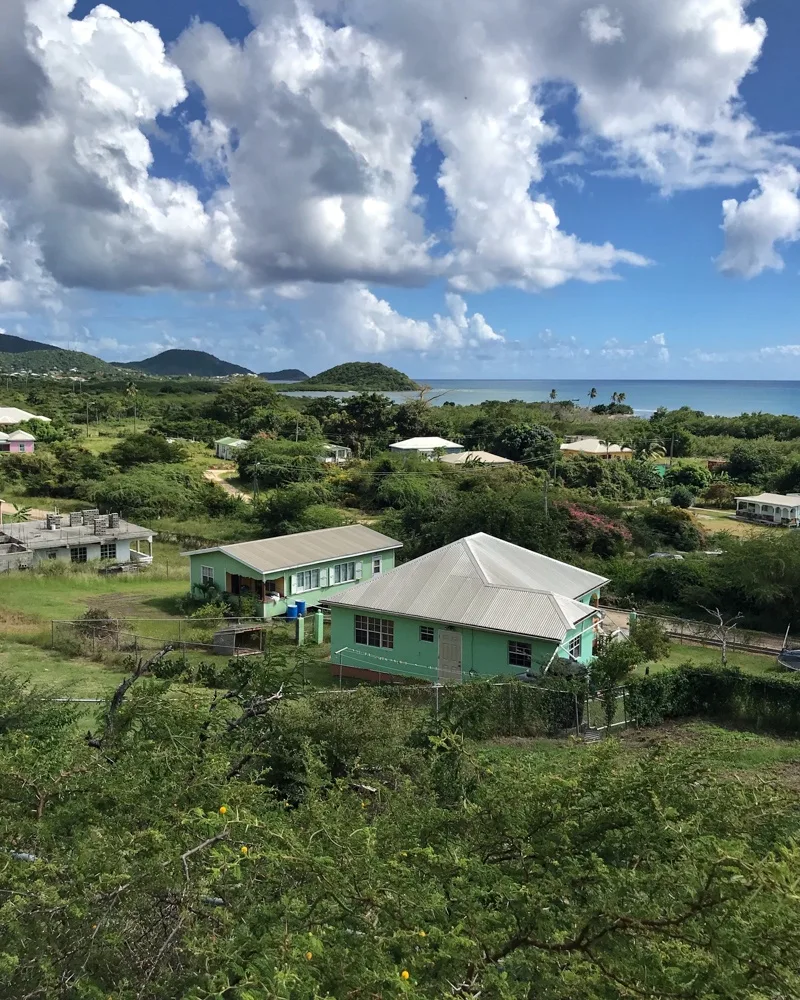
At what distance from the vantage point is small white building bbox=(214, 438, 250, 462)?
72838 millimetres

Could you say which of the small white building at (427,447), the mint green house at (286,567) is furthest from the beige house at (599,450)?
the mint green house at (286,567)

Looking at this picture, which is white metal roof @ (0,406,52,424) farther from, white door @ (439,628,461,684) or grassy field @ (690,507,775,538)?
white door @ (439,628,461,684)

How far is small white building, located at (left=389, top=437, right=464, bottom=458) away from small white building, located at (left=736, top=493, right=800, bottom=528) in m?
27.4

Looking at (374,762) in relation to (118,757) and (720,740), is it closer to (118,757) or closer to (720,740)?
(118,757)

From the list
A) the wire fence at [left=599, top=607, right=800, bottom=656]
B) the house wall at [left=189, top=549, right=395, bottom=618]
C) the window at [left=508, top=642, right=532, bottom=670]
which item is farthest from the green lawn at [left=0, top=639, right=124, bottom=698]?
the wire fence at [left=599, top=607, right=800, bottom=656]

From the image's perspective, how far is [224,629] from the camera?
2472cm

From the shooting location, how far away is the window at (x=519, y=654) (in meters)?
20.2

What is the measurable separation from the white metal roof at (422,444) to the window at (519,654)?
176ft

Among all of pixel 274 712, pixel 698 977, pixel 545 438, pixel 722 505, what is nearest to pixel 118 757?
pixel 274 712

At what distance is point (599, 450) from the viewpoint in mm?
76688

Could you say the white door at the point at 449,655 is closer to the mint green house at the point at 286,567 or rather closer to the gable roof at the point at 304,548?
the mint green house at the point at 286,567

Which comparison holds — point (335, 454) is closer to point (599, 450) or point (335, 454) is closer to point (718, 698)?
point (599, 450)

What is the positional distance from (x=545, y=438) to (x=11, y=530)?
5017cm

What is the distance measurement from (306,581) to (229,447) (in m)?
46.4
